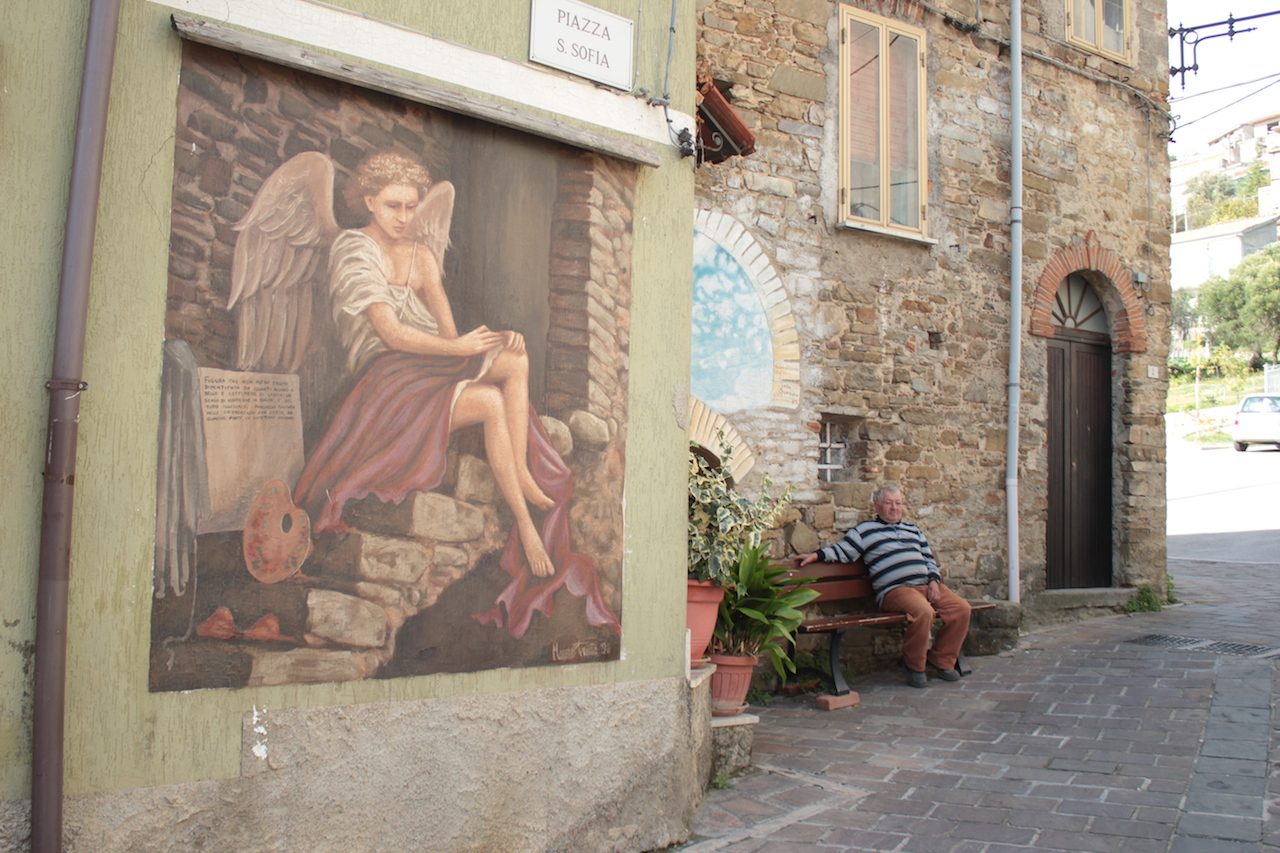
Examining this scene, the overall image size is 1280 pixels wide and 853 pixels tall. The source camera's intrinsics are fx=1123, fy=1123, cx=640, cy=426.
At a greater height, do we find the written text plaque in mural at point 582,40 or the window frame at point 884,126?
the window frame at point 884,126

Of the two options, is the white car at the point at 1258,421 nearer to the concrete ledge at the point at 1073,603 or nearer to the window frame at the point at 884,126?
the concrete ledge at the point at 1073,603

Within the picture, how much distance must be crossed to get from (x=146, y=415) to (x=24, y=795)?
1097mm

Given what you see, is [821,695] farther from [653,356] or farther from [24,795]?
[24,795]

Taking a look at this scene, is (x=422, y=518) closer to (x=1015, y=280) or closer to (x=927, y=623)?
(x=927, y=623)

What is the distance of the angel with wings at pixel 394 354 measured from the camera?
3.61m

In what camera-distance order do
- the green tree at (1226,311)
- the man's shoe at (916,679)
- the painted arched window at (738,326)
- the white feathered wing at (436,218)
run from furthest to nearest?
1. the green tree at (1226,311)
2. the man's shoe at (916,679)
3. the painted arched window at (738,326)
4. the white feathered wing at (436,218)

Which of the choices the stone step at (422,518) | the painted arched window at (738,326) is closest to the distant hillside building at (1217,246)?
the painted arched window at (738,326)

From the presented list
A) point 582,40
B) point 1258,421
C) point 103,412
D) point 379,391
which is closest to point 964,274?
point 582,40

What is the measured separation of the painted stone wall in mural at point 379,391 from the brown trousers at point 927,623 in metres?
3.53

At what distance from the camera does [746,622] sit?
5.93m

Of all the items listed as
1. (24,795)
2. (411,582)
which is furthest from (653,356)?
(24,795)

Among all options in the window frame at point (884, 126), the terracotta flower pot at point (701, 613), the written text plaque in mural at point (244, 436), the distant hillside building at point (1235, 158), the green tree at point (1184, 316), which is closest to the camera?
the written text plaque in mural at point (244, 436)

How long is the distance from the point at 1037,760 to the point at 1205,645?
346 centimetres

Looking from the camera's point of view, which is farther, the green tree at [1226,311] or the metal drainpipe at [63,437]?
the green tree at [1226,311]
